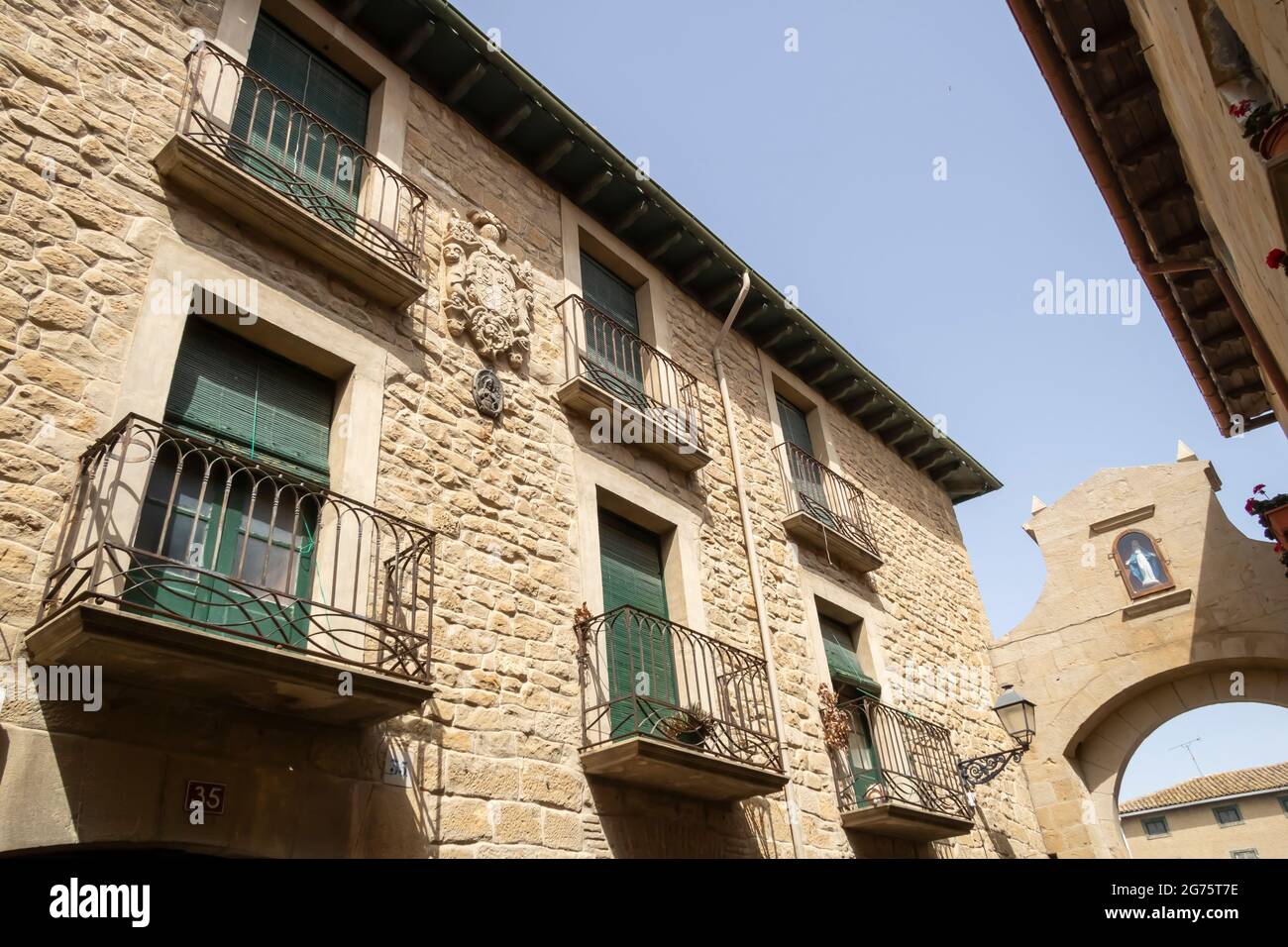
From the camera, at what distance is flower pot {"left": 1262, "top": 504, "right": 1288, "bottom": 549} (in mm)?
8461

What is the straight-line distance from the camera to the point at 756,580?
855cm

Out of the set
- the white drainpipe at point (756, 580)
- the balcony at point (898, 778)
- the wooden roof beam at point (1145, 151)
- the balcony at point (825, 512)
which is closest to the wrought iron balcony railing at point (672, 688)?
the white drainpipe at point (756, 580)

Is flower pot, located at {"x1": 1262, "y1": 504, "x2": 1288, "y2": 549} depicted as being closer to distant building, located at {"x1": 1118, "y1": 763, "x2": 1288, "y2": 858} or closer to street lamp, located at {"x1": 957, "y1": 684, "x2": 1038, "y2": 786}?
street lamp, located at {"x1": 957, "y1": 684, "x2": 1038, "y2": 786}

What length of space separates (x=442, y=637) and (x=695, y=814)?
2.51 meters

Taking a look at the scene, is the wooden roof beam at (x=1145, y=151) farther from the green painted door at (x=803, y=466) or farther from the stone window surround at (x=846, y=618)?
the stone window surround at (x=846, y=618)

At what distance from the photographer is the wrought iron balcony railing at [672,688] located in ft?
20.5

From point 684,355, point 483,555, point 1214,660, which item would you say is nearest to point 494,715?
point 483,555

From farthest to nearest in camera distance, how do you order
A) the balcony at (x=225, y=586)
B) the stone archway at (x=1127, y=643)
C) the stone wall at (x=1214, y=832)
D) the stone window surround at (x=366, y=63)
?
the stone wall at (x=1214, y=832) < the stone archway at (x=1127, y=643) < the stone window surround at (x=366, y=63) < the balcony at (x=225, y=586)

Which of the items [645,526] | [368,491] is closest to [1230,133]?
[645,526]

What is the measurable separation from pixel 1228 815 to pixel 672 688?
127 feet

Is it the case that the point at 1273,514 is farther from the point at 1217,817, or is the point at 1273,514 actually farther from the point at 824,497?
the point at 1217,817

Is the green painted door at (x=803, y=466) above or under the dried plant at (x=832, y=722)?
above

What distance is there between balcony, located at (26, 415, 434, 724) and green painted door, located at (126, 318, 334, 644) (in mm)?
12

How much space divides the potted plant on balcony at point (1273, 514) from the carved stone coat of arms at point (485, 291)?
24.1 ft
